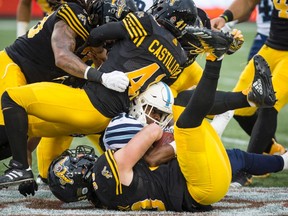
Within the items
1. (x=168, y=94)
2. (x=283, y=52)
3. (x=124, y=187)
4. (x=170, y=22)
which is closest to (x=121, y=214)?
(x=124, y=187)

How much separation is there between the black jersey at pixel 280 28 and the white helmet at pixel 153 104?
140 centimetres

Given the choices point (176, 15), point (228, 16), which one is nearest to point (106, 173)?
point (176, 15)

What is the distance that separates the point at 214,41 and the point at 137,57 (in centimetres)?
81

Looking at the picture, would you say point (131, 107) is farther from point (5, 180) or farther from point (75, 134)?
point (5, 180)

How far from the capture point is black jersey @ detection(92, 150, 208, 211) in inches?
173

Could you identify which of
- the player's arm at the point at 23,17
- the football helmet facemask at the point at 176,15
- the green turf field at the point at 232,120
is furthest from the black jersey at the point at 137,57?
the player's arm at the point at 23,17

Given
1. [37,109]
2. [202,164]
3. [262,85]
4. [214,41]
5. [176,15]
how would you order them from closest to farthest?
1. [214,41]
2. [202,164]
3. [262,85]
4. [37,109]
5. [176,15]

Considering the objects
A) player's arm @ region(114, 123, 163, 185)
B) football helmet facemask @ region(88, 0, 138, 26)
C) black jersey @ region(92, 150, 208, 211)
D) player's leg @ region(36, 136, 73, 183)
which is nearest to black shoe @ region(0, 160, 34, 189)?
black jersey @ region(92, 150, 208, 211)

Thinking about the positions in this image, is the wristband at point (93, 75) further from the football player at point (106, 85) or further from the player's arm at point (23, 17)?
the player's arm at point (23, 17)

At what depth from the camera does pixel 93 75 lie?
15.8ft

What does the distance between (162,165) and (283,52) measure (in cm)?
185

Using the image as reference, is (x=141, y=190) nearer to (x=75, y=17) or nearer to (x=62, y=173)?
(x=62, y=173)

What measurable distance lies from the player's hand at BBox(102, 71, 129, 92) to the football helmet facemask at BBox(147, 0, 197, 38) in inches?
20.0

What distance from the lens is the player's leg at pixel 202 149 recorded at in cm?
428
